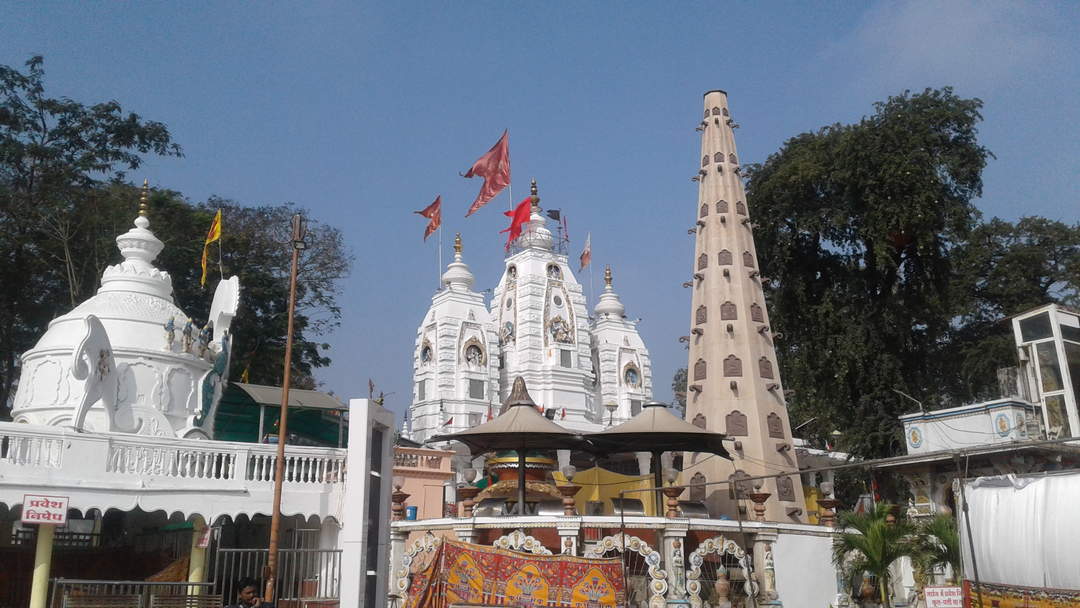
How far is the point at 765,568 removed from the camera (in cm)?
1686

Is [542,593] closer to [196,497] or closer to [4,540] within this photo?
[196,497]

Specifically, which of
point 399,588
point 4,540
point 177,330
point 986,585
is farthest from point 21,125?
point 986,585

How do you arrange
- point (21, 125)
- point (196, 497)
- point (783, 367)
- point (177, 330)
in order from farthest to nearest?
1. point (21, 125)
2. point (783, 367)
3. point (177, 330)
4. point (196, 497)

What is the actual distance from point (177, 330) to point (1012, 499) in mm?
16929

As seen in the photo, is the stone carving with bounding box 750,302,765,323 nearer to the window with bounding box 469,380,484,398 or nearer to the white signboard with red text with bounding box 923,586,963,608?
the white signboard with red text with bounding box 923,586,963,608

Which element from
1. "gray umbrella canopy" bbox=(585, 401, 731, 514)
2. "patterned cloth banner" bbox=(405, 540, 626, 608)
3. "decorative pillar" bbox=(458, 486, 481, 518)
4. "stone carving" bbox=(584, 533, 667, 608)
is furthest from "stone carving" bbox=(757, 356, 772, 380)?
"patterned cloth banner" bbox=(405, 540, 626, 608)

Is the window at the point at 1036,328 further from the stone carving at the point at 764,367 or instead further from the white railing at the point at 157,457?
the white railing at the point at 157,457

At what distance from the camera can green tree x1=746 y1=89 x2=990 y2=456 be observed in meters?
29.8

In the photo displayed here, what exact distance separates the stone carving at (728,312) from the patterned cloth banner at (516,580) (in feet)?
28.1

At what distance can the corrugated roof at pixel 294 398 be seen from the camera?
23.3 metres

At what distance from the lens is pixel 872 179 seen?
3034 cm

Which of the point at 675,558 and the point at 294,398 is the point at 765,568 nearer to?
the point at 675,558

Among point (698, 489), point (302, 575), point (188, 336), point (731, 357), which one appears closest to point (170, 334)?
point (188, 336)

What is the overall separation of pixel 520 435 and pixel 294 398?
8798 mm
